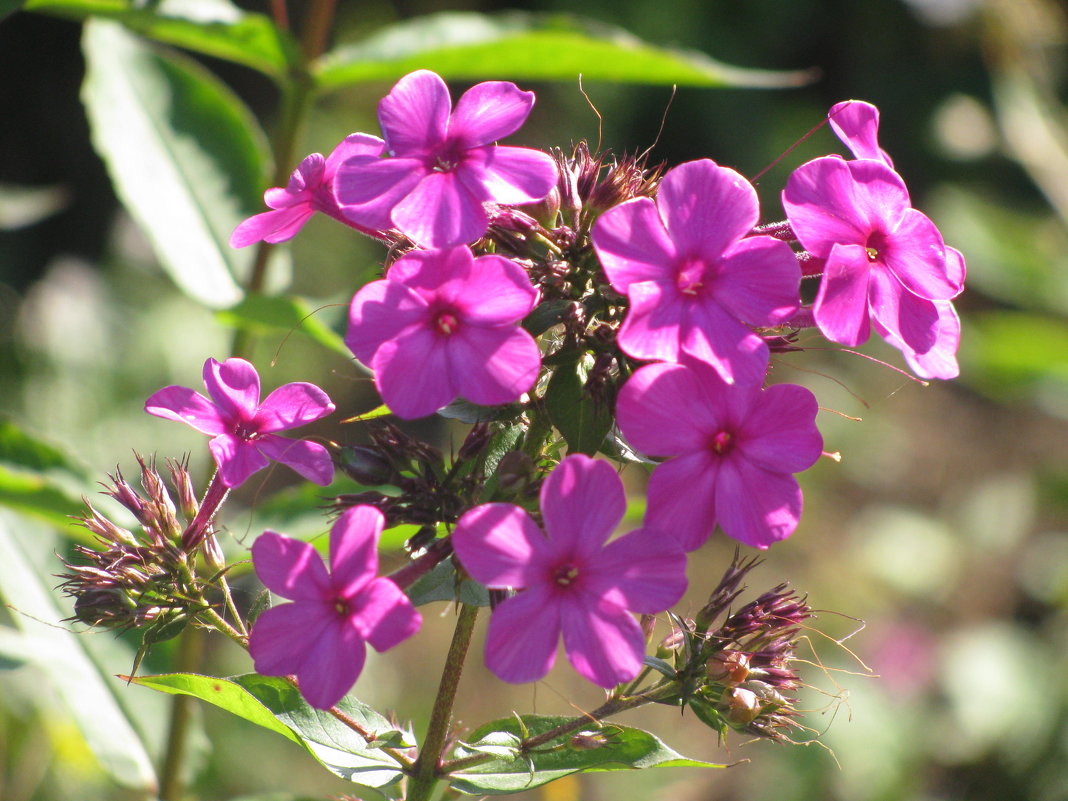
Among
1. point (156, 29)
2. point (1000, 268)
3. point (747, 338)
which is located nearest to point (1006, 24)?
point (1000, 268)

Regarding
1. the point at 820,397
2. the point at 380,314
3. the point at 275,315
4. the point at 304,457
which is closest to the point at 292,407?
the point at 304,457

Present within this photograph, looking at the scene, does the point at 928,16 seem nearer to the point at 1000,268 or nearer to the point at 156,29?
the point at 1000,268

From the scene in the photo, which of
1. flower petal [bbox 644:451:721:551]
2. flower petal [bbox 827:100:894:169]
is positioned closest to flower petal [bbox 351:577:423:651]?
flower petal [bbox 644:451:721:551]

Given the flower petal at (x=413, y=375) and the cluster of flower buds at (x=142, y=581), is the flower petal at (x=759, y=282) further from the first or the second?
the cluster of flower buds at (x=142, y=581)

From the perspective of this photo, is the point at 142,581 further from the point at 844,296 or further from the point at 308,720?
the point at 844,296

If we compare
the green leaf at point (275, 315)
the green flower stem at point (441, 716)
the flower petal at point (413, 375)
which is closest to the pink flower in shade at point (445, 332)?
the flower petal at point (413, 375)
